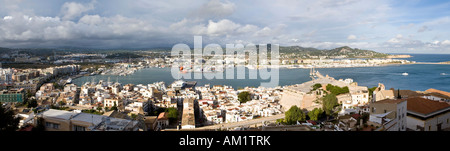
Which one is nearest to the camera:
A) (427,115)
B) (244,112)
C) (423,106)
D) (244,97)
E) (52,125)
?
(52,125)

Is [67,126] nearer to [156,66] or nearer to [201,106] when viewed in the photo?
[201,106]

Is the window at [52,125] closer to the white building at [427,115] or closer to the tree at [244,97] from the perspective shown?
the white building at [427,115]

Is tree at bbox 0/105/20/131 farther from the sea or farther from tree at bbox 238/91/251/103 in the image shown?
the sea

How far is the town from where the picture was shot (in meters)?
2.45

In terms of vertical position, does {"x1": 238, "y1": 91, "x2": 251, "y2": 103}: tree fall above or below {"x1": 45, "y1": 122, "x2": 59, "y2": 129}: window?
below

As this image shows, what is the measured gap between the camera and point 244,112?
22.1ft

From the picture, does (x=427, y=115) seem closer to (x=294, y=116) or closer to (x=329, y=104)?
(x=294, y=116)

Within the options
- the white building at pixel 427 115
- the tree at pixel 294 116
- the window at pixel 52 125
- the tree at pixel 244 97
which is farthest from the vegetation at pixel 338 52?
the window at pixel 52 125

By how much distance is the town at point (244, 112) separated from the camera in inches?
96.3

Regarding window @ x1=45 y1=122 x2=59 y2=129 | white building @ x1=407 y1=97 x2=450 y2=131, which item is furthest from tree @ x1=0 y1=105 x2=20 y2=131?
white building @ x1=407 y1=97 x2=450 y2=131

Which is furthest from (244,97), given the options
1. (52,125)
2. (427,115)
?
(52,125)
